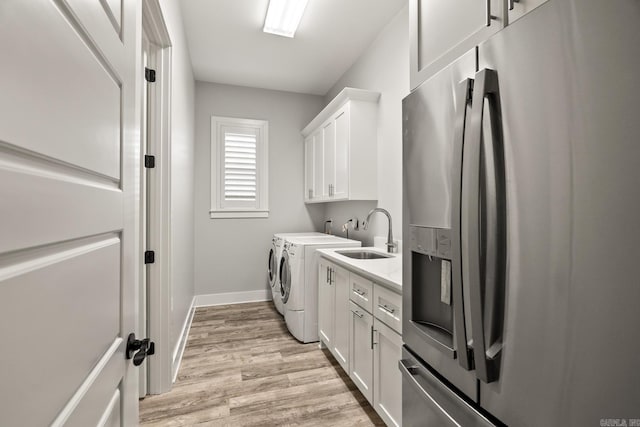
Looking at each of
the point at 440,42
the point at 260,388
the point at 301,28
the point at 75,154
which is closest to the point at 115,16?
the point at 75,154

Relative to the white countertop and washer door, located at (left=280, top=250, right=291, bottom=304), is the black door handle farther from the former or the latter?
washer door, located at (left=280, top=250, right=291, bottom=304)

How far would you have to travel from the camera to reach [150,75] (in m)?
1.95

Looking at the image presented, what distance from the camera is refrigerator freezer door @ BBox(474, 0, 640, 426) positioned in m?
0.55

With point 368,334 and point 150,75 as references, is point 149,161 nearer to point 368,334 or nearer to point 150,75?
point 150,75

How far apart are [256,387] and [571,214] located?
2.20 m

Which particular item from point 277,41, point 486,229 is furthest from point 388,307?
point 277,41

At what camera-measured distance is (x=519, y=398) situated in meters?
0.73

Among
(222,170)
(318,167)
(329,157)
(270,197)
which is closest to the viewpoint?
(329,157)

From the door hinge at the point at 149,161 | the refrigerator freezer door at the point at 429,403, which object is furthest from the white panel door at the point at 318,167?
the refrigerator freezer door at the point at 429,403

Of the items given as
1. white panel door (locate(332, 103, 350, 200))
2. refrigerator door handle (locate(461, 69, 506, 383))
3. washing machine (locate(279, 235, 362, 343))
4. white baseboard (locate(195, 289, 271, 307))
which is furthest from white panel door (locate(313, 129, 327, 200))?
refrigerator door handle (locate(461, 69, 506, 383))

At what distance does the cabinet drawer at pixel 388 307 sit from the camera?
1.45m

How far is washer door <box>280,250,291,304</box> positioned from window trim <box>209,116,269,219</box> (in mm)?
1133

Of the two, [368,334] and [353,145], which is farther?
[353,145]

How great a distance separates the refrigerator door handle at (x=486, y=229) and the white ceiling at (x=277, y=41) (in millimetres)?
2244
